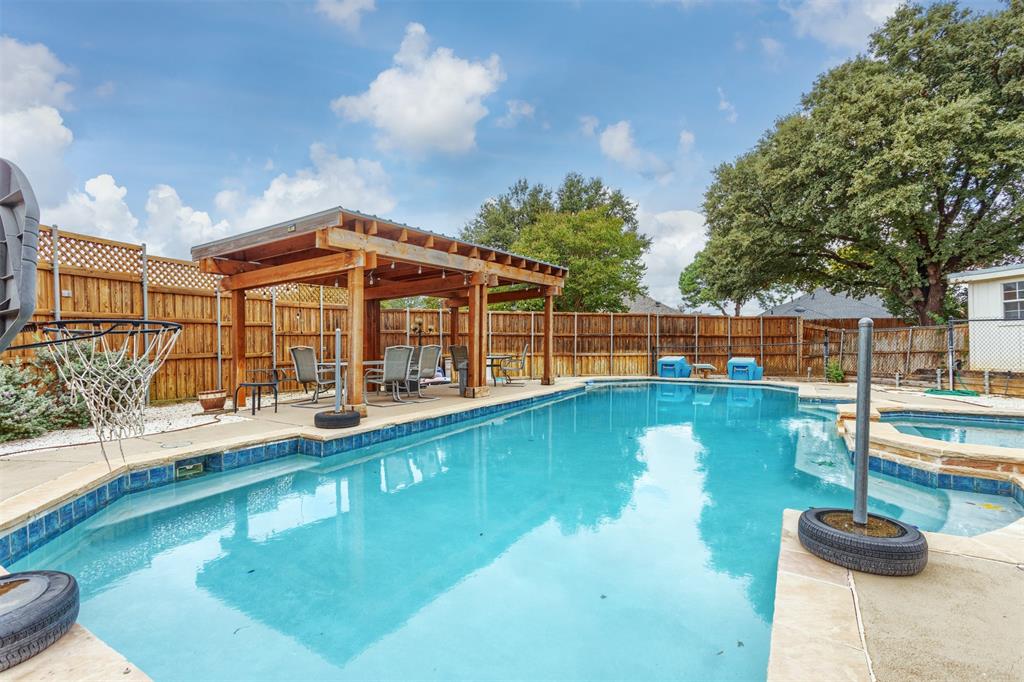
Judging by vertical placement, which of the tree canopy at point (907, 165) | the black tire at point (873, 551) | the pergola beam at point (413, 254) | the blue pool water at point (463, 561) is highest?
the tree canopy at point (907, 165)

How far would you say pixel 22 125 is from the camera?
6.62 m

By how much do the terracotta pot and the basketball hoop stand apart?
2.26 feet

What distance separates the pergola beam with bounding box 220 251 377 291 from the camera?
5.97m

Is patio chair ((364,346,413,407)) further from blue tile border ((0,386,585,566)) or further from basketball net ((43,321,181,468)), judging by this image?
basketball net ((43,321,181,468))

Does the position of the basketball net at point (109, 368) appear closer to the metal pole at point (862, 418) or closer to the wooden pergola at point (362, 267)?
the wooden pergola at point (362, 267)

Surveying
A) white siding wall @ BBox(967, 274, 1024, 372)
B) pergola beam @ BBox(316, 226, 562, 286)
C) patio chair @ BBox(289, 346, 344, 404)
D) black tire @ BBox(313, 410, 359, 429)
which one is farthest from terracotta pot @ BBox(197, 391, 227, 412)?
white siding wall @ BBox(967, 274, 1024, 372)

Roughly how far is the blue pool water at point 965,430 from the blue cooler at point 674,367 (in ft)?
19.6

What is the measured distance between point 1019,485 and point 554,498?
368 cm

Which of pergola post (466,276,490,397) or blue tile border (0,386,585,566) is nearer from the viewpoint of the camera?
blue tile border (0,386,585,566)

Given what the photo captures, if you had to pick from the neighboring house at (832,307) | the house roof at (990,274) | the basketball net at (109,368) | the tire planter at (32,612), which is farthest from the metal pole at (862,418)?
the neighboring house at (832,307)

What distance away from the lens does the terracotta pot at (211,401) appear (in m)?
6.53

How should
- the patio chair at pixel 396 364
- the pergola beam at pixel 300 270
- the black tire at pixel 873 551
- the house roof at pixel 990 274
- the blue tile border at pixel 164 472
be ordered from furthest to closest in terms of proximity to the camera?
the house roof at pixel 990 274 → the patio chair at pixel 396 364 → the pergola beam at pixel 300 270 → the blue tile border at pixel 164 472 → the black tire at pixel 873 551

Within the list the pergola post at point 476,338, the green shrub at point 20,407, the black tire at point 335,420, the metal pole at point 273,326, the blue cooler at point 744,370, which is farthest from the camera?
the blue cooler at point 744,370

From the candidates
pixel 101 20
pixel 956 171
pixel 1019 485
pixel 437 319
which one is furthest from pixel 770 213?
pixel 101 20
